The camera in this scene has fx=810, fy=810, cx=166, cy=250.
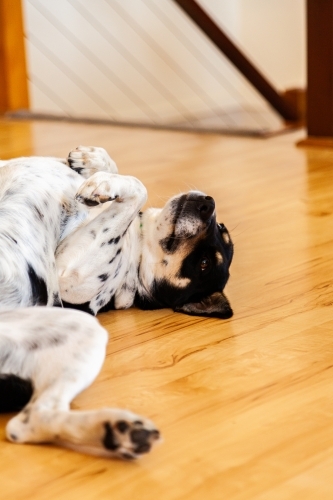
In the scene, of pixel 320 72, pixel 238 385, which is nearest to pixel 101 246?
pixel 238 385

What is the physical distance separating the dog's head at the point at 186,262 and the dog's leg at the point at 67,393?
483mm

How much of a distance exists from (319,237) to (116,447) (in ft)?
5.01

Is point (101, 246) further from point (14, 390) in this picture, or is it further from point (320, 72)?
point (320, 72)

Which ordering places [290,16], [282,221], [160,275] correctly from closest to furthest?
[160,275], [282,221], [290,16]

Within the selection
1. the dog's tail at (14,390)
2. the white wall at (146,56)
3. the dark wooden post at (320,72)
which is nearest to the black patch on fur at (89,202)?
the dog's tail at (14,390)

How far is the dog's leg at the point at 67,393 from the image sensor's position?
1.35 m

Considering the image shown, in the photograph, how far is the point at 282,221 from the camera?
288 cm

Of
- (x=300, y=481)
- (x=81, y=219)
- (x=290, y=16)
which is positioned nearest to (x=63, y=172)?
(x=81, y=219)

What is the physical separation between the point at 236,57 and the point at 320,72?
1.05 meters

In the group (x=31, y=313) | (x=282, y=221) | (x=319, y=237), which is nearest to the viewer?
(x=31, y=313)

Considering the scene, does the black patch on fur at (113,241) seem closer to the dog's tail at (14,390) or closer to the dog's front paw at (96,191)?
the dog's front paw at (96,191)

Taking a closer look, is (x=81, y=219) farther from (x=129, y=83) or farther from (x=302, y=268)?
(x=129, y=83)

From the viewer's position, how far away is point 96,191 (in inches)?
77.1

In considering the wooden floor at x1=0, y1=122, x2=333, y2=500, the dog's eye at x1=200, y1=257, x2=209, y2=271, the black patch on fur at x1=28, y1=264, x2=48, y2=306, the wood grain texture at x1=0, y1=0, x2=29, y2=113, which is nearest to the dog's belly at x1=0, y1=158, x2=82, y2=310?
the black patch on fur at x1=28, y1=264, x2=48, y2=306
